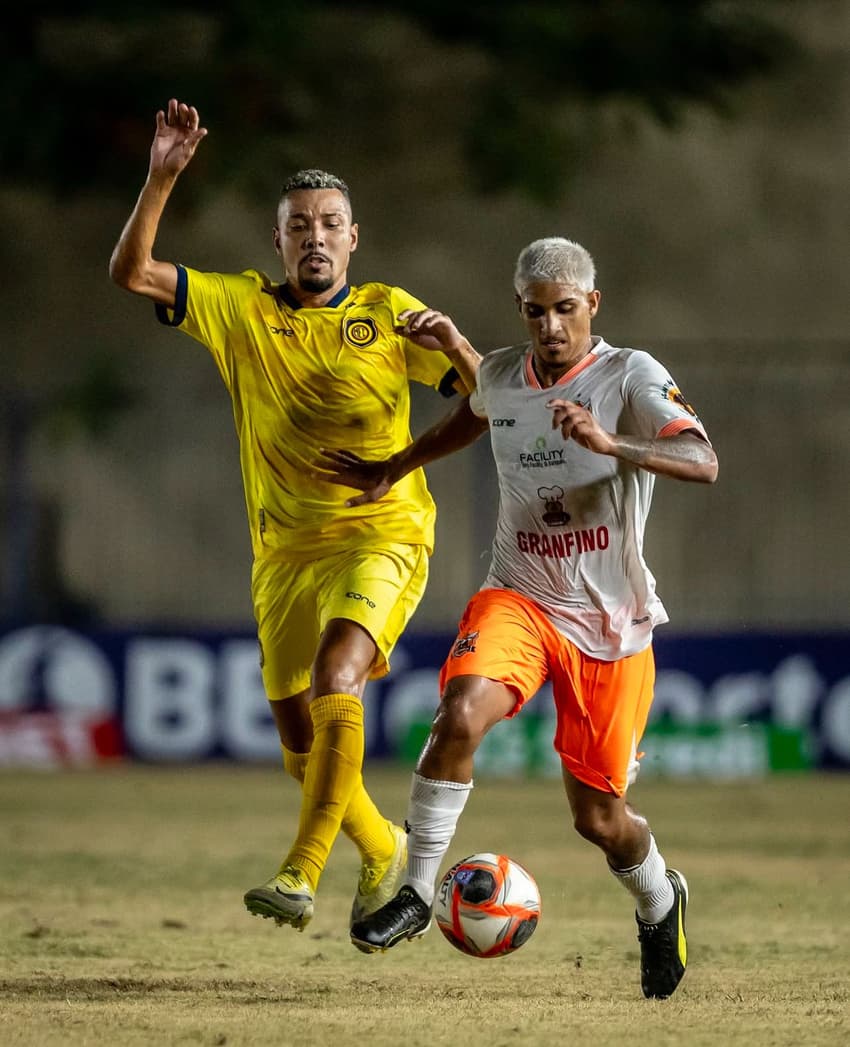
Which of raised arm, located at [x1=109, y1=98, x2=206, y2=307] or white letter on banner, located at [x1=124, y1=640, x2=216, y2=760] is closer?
raised arm, located at [x1=109, y1=98, x2=206, y2=307]

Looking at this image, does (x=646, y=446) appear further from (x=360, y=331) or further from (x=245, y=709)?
(x=245, y=709)

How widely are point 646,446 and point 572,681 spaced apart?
2.88 feet

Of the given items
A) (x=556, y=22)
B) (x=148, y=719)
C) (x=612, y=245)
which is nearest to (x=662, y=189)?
(x=612, y=245)

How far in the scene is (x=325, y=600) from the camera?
22.3 feet

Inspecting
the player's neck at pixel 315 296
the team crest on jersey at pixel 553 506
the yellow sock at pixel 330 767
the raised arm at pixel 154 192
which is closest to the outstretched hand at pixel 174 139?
the raised arm at pixel 154 192

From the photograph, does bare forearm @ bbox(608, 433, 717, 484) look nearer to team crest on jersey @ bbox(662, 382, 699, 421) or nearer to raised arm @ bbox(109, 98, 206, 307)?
team crest on jersey @ bbox(662, 382, 699, 421)

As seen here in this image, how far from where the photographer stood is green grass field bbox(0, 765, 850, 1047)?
5.54 metres

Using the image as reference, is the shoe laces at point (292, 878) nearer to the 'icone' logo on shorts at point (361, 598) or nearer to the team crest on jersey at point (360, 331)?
the 'icone' logo on shorts at point (361, 598)

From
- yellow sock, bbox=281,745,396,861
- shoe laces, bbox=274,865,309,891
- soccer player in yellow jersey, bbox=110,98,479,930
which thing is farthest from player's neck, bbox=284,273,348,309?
shoe laces, bbox=274,865,309,891

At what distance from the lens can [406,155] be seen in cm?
2527

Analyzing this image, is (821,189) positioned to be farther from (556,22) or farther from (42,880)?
(42,880)

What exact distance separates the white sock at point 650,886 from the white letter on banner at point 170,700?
9.78 meters

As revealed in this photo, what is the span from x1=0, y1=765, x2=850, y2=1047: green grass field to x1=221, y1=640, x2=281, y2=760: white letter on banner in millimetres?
1768

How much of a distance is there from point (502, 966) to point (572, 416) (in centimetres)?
259
